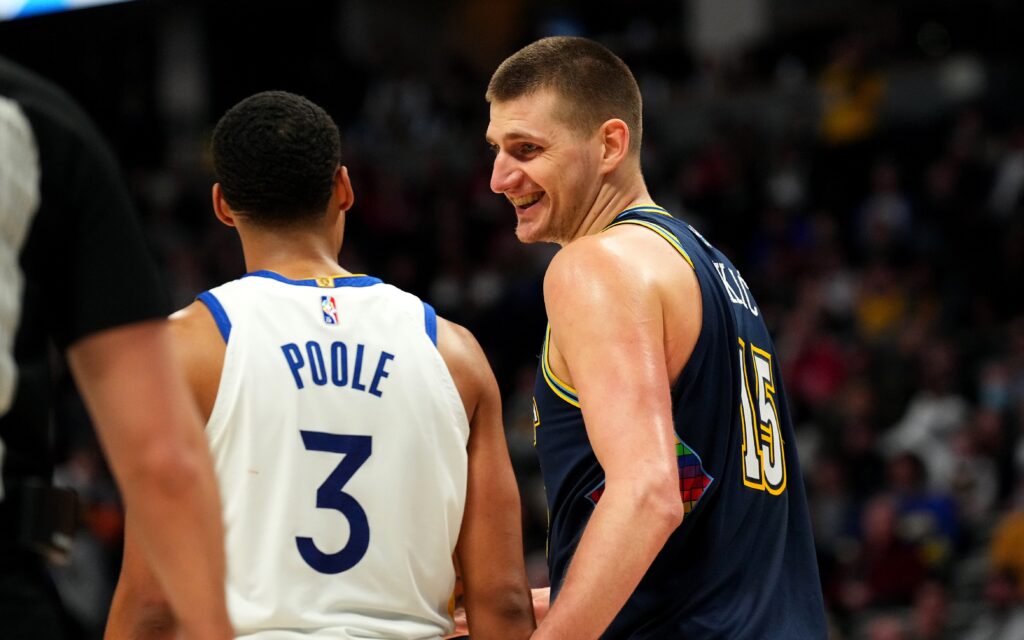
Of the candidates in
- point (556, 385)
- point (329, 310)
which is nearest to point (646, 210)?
point (556, 385)

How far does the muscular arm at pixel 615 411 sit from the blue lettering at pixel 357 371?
0.47 metres

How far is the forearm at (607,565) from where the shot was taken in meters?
2.99

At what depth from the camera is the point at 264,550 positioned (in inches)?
125

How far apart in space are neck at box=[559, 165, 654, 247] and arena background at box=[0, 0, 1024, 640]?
302 inches

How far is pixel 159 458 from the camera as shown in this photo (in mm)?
2137

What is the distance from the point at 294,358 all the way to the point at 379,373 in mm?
205

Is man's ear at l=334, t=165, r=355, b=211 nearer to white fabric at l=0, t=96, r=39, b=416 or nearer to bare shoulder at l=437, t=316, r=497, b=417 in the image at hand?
bare shoulder at l=437, t=316, r=497, b=417

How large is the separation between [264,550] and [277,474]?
0.18 metres

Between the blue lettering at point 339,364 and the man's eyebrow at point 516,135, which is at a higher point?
the man's eyebrow at point 516,135

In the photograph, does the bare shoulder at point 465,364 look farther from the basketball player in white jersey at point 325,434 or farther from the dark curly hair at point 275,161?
the dark curly hair at point 275,161

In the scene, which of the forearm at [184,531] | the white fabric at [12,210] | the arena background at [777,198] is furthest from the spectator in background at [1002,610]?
→ the white fabric at [12,210]

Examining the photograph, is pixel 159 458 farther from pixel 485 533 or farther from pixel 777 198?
pixel 777 198

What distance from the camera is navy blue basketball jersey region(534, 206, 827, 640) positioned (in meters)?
3.33

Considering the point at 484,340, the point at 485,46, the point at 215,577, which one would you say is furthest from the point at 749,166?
the point at 215,577
